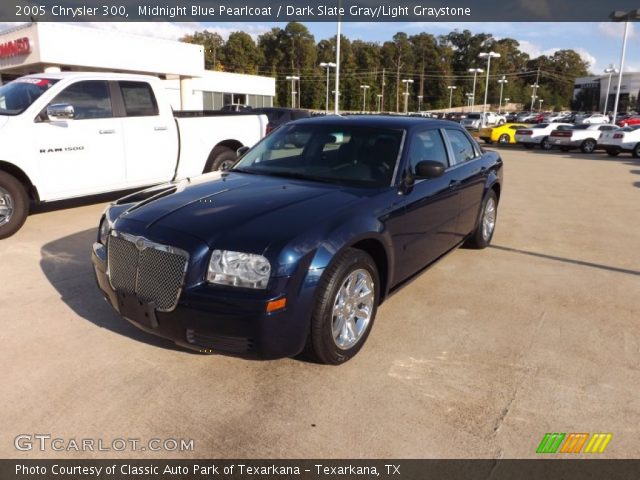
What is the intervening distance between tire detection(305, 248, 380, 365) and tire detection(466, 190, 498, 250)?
9.24 feet

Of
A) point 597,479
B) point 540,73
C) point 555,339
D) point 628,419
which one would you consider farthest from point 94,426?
point 540,73

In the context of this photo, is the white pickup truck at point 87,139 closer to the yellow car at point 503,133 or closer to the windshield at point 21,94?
the windshield at point 21,94

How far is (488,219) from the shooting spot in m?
6.57

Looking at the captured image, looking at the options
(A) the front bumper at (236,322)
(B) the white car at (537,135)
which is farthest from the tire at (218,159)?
(B) the white car at (537,135)

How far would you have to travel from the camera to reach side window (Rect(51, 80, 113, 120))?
725cm

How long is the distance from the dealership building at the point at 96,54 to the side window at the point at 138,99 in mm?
22176

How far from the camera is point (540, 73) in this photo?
14312 centimetres

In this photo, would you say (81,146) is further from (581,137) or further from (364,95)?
(364,95)

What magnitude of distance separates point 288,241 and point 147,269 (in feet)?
3.06

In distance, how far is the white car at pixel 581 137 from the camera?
979 inches

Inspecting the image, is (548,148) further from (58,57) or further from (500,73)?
(500,73)

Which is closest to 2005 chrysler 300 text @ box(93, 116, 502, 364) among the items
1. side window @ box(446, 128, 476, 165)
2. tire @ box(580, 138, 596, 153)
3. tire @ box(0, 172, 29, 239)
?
side window @ box(446, 128, 476, 165)

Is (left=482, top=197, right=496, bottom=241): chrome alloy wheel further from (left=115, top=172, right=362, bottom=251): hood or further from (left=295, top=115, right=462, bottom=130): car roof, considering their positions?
(left=115, top=172, right=362, bottom=251): hood

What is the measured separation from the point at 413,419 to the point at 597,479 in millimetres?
953
